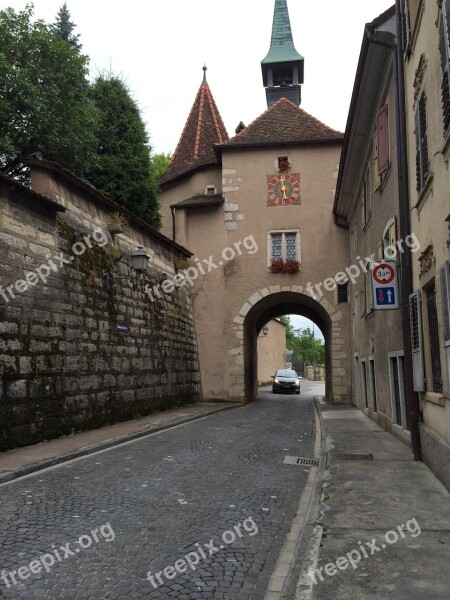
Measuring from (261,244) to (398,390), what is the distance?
1105 cm

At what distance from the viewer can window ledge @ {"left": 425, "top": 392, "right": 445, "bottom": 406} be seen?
21.0ft

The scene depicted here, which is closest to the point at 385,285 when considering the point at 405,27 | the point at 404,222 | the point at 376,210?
the point at 404,222

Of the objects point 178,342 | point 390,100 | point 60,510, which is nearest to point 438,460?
point 60,510

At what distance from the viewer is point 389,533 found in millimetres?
4445

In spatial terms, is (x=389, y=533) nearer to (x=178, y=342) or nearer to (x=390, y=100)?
(x=390, y=100)

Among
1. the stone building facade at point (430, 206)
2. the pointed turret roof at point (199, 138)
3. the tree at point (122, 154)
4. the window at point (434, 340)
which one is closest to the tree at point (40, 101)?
the tree at point (122, 154)

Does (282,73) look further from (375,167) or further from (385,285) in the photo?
(385,285)

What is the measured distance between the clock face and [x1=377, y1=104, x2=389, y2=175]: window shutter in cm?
987

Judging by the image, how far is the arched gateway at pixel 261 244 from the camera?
65.5 ft

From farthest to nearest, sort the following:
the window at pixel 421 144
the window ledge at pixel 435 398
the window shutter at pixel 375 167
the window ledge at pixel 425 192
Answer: the window shutter at pixel 375 167, the window at pixel 421 144, the window ledge at pixel 425 192, the window ledge at pixel 435 398

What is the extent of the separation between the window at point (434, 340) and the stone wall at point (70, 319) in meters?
6.30

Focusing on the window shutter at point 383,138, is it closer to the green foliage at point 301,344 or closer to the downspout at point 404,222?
the downspout at point 404,222

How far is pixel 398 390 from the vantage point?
10133mm

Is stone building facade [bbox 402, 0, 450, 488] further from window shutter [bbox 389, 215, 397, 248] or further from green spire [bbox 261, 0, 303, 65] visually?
green spire [bbox 261, 0, 303, 65]
